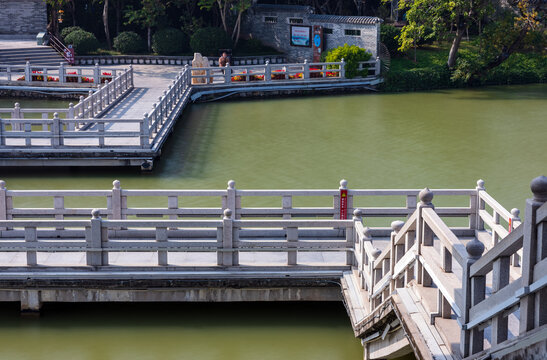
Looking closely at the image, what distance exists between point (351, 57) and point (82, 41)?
48.3 feet

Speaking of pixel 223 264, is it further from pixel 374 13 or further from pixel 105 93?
pixel 374 13

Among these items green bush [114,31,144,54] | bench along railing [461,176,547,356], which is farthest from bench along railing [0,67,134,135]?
bench along railing [461,176,547,356]

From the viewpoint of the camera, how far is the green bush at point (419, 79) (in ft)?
125

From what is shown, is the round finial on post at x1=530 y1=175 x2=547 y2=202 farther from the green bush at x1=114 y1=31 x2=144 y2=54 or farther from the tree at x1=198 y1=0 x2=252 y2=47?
the green bush at x1=114 y1=31 x2=144 y2=54

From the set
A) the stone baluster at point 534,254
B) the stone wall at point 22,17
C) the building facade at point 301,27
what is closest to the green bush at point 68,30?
the stone wall at point 22,17

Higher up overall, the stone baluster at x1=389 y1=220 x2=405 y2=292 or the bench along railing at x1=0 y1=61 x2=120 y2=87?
the bench along railing at x1=0 y1=61 x2=120 y2=87

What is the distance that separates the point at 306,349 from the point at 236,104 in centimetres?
2378

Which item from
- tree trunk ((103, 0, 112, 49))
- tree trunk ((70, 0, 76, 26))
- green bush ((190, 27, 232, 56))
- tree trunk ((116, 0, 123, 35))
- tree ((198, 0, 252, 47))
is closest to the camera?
tree ((198, 0, 252, 47))

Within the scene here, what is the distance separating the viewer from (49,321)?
11922 mm

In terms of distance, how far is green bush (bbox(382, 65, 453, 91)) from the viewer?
1496 inches

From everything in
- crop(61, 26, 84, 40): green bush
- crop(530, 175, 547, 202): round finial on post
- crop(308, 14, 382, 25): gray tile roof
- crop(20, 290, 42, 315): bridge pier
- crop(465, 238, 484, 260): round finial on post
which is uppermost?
crop(308, 14, 382, 25): gray tile roof

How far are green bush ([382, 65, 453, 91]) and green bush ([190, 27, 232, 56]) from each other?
995 centimetres

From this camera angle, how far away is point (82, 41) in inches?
1704

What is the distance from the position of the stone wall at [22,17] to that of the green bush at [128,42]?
597 centimetres
